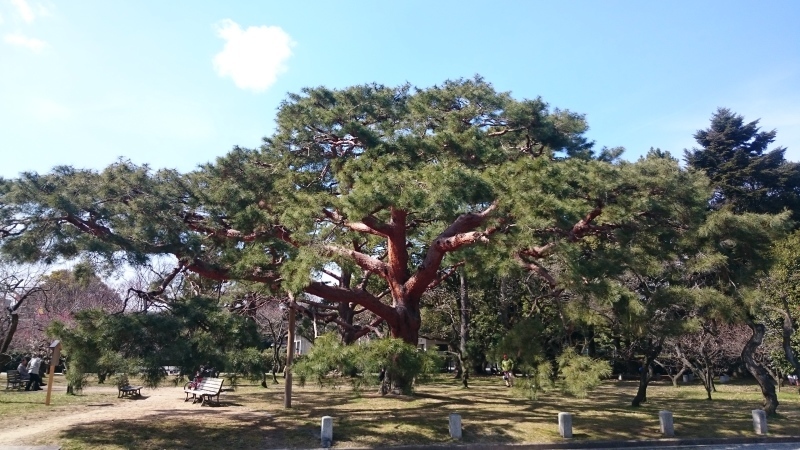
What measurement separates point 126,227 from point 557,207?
8.11 metres

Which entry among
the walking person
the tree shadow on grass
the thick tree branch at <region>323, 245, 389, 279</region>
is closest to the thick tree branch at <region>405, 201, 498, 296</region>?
the thick tree branch at <region>323, 245, 389, 279</region>

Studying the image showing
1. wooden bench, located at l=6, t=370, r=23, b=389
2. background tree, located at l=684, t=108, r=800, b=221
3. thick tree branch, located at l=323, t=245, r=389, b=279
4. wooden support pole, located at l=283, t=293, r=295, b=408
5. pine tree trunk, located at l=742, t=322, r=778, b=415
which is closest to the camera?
thick tree branch, located at l=323, t=245, r=389, b=279

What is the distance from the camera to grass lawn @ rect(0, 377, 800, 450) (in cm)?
1004

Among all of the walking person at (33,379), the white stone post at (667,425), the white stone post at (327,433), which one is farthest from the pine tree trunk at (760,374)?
the walking person at (33,379)

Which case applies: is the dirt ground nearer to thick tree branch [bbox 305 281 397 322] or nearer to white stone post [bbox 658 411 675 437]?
thick tree branch [bbox 305 281 397 322]

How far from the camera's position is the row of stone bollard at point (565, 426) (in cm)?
1007

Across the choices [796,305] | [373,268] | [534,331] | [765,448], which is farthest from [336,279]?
[796,305]

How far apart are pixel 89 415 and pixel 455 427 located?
27.9 ft

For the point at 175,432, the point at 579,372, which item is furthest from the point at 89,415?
the point at 579,372

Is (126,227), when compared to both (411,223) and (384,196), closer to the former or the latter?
Result: (384,196)

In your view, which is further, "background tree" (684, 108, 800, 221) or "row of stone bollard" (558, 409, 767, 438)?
"background tree" (684, 108, 800, 221)

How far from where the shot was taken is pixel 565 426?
1130cm

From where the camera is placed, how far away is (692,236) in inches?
484

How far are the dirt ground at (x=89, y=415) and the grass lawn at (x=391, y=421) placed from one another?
214 mm
